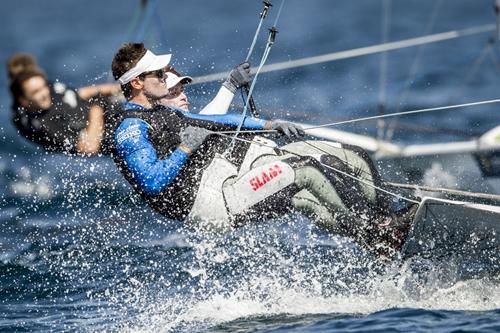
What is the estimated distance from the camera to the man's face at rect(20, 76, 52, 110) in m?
6.12

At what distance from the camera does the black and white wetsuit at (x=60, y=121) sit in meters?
6.52

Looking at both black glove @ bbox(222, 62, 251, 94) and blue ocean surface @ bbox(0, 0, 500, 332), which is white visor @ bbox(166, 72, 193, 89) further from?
blue ocean surface @ bbox(0, 0, 500, 332)

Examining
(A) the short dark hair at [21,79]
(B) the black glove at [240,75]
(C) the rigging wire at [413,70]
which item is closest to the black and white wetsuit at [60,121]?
(A) the short dark hair at [21,79]

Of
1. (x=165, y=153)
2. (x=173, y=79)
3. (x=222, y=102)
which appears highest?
(x=173, y=79)

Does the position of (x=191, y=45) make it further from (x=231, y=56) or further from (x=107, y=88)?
(x=107, y=88)

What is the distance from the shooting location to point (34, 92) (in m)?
6.18

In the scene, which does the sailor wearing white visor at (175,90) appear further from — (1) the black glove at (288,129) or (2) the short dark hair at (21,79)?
(2) the short dark hair at (21,79)

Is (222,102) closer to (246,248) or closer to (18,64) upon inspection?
(18,64)

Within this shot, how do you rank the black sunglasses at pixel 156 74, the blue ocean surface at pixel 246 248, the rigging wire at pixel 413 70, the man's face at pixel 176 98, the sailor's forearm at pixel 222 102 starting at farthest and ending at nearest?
1. the rigging wire at pixel 413 70
2. the sailor's forearm at pixel 222 102
3. the man's face at pixel 176 98
4. the black sunglasses at pixel 156 74
5. the blue ocean surface at pixel 246 248

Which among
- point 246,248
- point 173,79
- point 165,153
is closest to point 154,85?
point 173,79

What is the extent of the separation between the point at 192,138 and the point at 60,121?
1226 mm

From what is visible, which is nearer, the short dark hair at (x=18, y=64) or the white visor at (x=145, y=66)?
the short dark hair at (x=18, y=64)

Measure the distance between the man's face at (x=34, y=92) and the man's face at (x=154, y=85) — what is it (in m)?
0.55

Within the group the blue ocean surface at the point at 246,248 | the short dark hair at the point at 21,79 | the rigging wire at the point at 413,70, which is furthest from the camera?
the rigging wire at the point at 413,70
